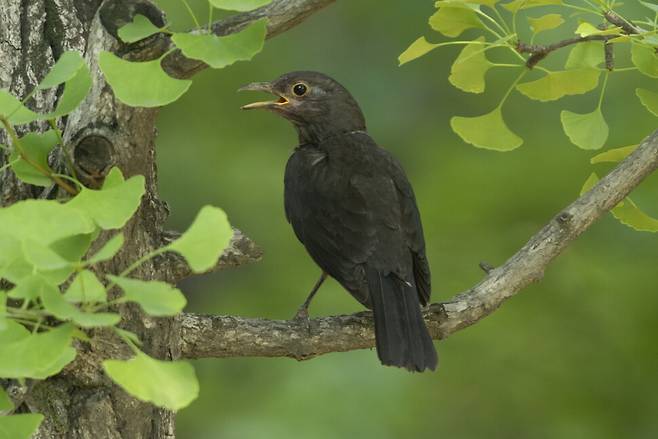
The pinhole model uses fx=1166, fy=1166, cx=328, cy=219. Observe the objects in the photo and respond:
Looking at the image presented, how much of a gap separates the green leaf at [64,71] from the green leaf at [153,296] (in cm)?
53

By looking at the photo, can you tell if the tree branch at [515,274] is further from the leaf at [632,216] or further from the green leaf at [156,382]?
the green leaf at [156,382]

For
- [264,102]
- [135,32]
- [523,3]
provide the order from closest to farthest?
[135,32] → [523,3] → [264,102]

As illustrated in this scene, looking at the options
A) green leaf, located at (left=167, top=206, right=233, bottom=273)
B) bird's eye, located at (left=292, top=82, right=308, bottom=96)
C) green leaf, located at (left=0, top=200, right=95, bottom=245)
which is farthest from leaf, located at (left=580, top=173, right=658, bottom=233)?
green leaf, located at (left=0, top=200, right=95, bottom=245)

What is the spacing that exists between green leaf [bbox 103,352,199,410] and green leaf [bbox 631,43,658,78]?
5.31 feet

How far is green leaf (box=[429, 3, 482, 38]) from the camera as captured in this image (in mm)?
2795

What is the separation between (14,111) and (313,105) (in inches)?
109

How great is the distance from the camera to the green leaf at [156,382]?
167 cm

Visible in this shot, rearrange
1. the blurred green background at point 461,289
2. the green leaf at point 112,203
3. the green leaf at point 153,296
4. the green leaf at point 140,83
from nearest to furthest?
the green leaf at point 153,296 < the green leaf at point 112,203 < the green leaf at point 140,83 < the blurred green background at point 461,289

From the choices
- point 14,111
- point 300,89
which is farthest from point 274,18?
point 300,89

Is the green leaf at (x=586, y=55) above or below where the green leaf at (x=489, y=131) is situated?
above

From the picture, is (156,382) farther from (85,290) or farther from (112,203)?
(112,203)

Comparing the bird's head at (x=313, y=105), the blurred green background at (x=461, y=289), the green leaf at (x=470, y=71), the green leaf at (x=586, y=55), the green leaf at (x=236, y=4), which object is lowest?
the blurred green background at (x=461, y=289)

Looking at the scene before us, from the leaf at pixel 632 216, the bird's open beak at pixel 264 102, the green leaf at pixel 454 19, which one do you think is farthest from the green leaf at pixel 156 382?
the bird's open beak at pixel 264 102

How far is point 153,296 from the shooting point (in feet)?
5.32
